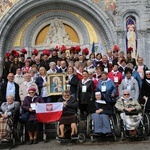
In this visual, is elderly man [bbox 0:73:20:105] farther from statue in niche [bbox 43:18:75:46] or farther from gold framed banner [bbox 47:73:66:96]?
statue in niche [bbox 43:18:75:46]

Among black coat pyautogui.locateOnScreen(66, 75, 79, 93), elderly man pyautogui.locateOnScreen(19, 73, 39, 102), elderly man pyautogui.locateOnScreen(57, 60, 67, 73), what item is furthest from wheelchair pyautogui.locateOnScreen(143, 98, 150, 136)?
elderly man pyautogui.locateOnScreen(19, 73, 39, 102)

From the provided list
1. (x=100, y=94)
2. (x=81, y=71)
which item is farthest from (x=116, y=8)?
(x=100, y=94)

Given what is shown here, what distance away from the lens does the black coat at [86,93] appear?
8.54 meters

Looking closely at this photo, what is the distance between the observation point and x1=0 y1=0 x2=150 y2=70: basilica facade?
16.6 metres

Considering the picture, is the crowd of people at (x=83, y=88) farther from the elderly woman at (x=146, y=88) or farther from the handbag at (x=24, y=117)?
the handbag at (x=24, y=117)

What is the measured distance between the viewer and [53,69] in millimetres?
9781

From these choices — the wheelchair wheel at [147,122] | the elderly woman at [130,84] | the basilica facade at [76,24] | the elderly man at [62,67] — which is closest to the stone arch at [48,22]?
the basilica facade at [76,24]

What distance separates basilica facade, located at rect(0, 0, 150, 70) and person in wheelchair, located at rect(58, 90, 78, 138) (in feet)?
27.7

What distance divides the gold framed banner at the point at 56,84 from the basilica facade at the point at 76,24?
24.1 ft

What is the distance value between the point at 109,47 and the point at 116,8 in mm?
2168

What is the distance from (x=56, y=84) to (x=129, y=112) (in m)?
2.47

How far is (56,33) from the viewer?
18.1 meters

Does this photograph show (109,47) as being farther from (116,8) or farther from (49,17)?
(49,17)

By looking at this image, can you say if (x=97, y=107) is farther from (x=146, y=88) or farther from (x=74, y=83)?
(x=146, y=88)
